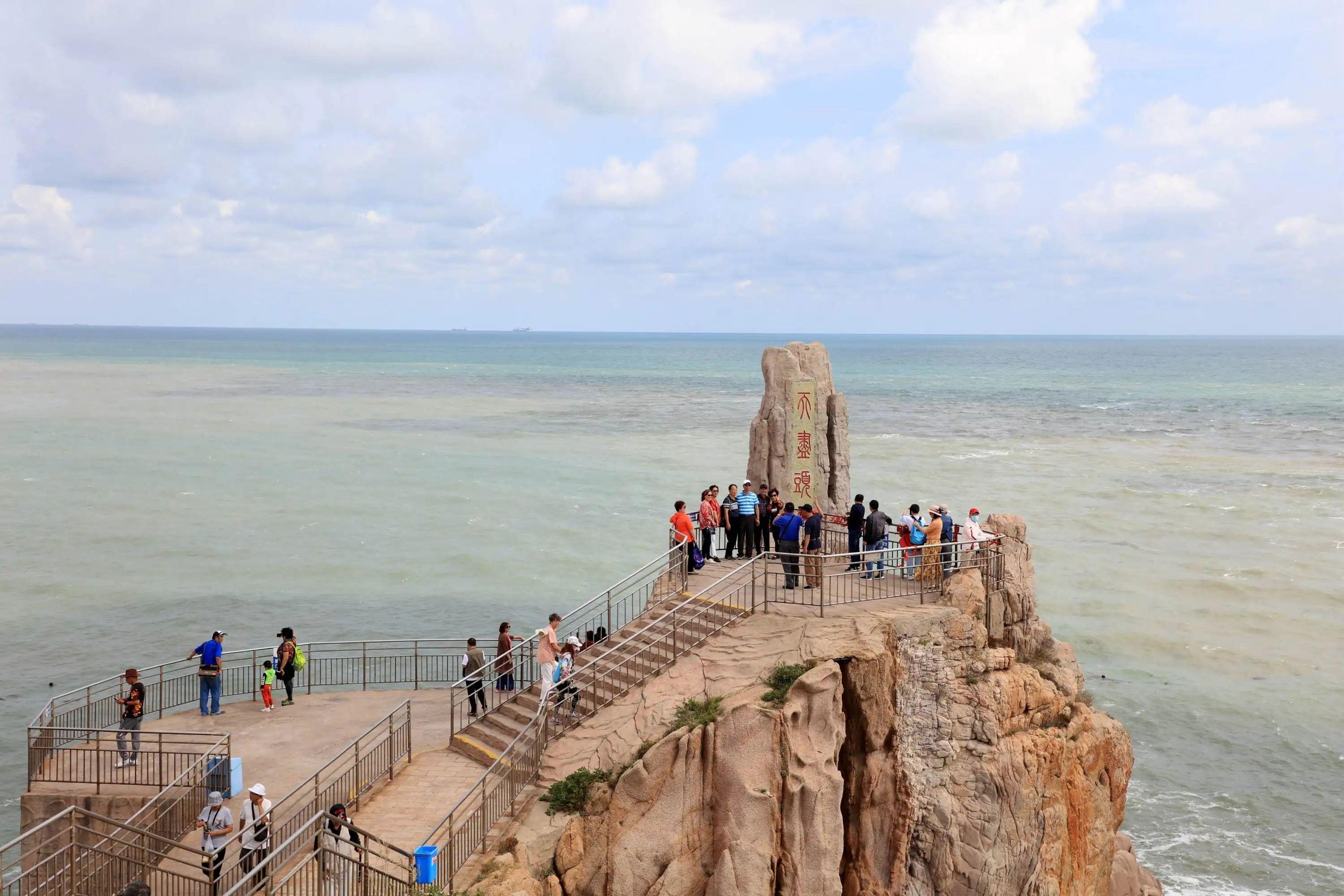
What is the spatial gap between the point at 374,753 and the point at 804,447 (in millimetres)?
10579

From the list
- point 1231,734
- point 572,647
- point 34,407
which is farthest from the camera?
point 34,407

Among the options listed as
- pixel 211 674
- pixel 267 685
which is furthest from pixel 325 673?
pixel 211 674

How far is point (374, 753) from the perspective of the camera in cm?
1850

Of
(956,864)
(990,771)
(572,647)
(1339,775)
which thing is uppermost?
(572,647)

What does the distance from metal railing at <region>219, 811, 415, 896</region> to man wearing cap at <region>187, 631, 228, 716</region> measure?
6087mm

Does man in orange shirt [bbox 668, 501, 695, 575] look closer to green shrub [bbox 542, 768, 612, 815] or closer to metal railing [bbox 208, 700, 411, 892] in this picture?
green shrub [bbox 542, 768, 612, 815]

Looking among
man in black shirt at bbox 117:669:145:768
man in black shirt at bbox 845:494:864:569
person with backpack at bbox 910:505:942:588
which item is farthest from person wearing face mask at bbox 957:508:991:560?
man in black shirt at bbox 117:669:145:768

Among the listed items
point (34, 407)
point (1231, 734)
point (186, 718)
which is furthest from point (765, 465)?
point (34, 407)

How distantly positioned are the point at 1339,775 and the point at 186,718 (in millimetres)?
24805

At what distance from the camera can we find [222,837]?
16.1m

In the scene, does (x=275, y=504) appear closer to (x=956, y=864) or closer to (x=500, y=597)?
(x=500, y=597)

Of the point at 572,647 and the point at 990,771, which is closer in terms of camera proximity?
the point at 990,771

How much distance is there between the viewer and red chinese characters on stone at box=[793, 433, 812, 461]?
2428cm

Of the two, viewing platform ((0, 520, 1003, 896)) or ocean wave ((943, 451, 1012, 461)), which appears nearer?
viewing platform ((0, 520, 1003, 896))
